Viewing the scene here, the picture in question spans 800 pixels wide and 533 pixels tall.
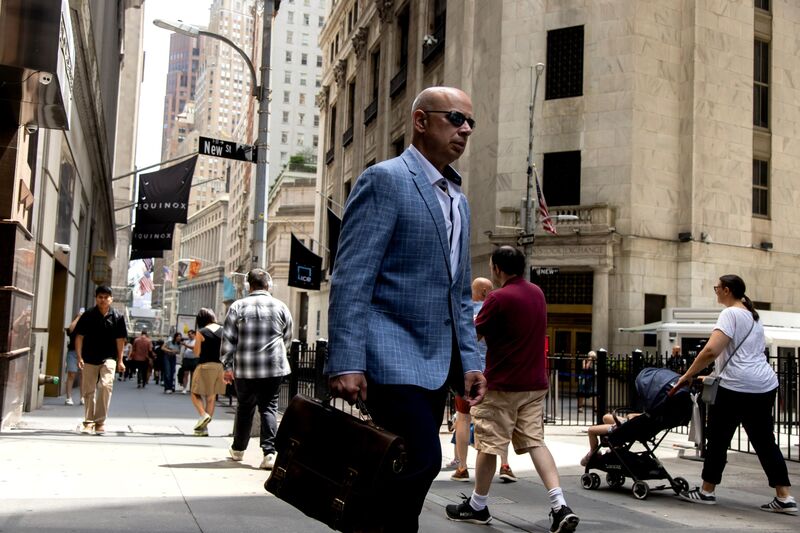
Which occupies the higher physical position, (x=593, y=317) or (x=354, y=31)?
(x=354, y=31)

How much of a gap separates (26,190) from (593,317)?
69.5ft

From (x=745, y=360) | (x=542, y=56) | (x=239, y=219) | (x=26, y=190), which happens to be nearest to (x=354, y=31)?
(x=542, y=56)

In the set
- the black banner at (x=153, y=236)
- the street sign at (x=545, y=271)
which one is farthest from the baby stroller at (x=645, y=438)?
the street sign at (x=545, y=271)

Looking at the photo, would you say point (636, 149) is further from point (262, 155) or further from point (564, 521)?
point (564, 521)

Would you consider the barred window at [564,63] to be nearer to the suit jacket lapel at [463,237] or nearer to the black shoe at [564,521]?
the black shoe at [564,521]

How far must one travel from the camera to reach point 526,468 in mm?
9055

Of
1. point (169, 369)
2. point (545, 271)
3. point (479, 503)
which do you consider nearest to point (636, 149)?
point (545, 271)

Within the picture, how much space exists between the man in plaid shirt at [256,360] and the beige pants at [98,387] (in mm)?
2808

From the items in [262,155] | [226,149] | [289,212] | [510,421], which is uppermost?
[289,212]

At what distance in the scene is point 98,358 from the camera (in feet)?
35.2

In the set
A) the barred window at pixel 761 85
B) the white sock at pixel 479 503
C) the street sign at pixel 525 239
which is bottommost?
the white sock at pixel 479 503

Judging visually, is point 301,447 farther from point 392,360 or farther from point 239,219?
point 239,219

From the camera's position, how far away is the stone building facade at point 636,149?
28.5 metres

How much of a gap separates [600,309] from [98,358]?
67.2ft
